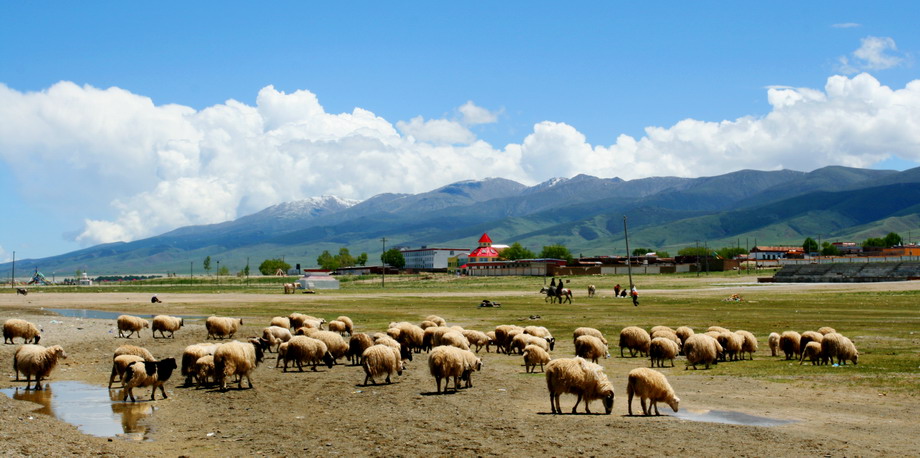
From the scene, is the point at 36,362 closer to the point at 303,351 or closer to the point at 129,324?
the point at 303,351

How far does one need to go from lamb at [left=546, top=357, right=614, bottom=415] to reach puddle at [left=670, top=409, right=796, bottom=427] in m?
1.55

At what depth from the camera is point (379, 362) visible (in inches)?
850

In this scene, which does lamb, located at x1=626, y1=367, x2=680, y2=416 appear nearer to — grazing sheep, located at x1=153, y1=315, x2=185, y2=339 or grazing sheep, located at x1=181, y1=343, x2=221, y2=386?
grazing sheep, located at x1=181, y1=343, x2=221, y2=386

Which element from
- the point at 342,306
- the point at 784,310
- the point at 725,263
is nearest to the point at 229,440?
the point at 784,310

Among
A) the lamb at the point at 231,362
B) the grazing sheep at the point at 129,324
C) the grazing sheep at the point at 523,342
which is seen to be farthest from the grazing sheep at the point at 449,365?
the grazing sheep at the point at 129,324

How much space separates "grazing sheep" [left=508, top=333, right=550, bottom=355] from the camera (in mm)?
26234

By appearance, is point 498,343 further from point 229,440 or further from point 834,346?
point 229,440

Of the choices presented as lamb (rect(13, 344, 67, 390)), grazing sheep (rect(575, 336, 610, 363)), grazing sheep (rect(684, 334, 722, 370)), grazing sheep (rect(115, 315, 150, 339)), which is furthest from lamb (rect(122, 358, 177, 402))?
grazing sheep (rect(115, 315, 150, 339))

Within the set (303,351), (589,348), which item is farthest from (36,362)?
(589,348)

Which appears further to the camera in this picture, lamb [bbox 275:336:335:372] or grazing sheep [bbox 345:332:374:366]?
grazing sheep [bbox 345:332:374:366]

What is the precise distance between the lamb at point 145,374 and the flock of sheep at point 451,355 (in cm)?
2

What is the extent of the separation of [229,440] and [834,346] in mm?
19478

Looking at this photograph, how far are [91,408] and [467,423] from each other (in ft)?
31.4

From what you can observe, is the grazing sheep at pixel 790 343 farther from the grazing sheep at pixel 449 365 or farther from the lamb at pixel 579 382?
the lamb at pixel 579 382
